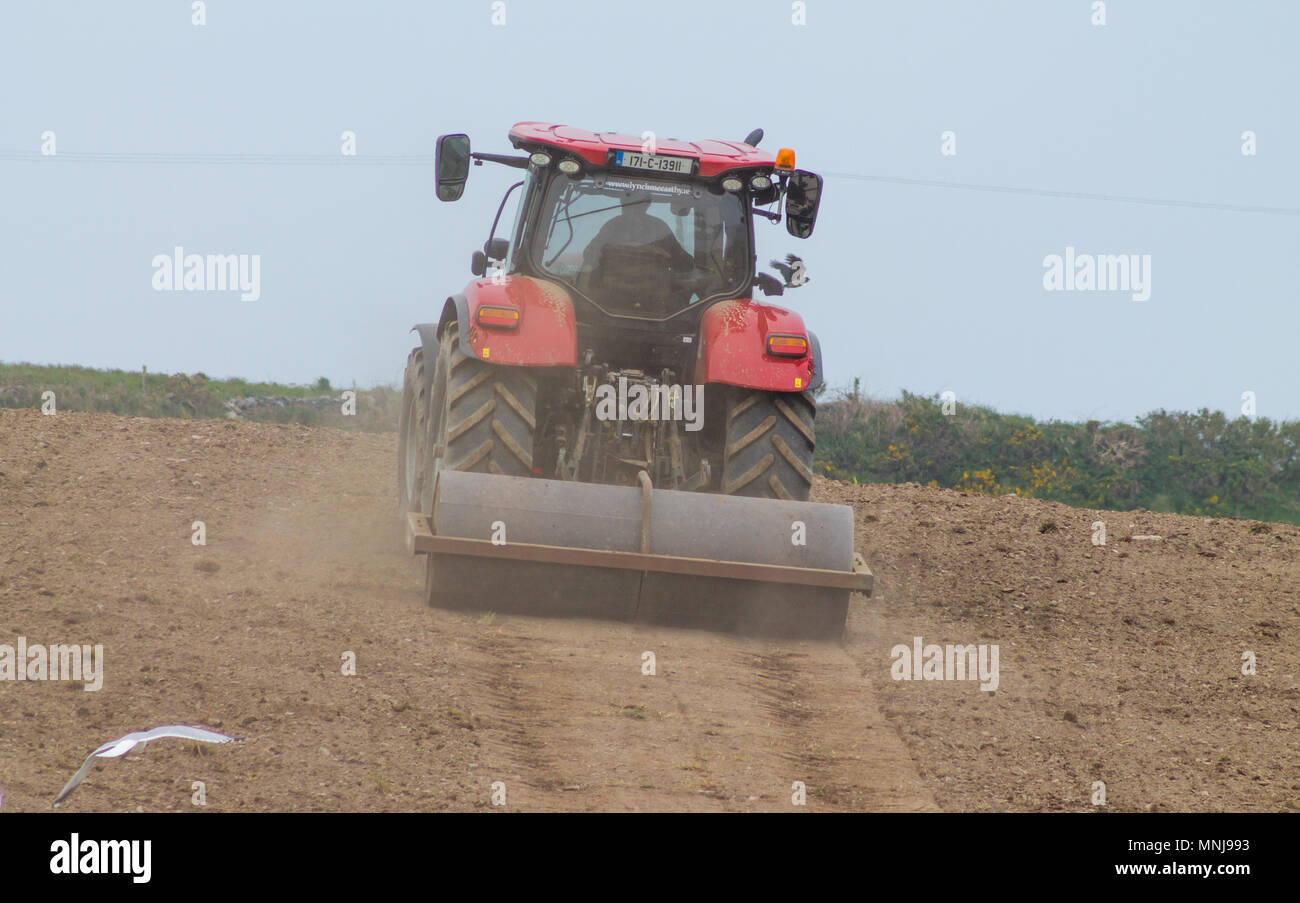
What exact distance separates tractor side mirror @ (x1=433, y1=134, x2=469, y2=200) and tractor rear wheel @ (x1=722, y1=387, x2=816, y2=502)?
176 centimetres

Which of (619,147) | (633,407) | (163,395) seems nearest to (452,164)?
(619,147)

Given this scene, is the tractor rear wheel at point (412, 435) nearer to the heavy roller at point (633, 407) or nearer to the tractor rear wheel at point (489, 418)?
the heavy roller at point (633, 407)

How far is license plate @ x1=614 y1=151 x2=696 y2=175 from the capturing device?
7.14m

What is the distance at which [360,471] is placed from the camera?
11.2 metres

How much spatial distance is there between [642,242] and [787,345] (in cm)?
96

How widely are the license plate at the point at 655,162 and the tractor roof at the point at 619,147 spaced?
3cm

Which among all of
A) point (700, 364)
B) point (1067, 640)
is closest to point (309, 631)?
point (700, 364)

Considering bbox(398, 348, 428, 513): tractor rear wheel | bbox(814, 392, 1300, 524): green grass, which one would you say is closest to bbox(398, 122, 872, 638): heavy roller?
bbox(398, 348, 428, 513): tractor rear wheel

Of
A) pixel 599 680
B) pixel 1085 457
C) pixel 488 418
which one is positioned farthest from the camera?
pixel 1085 457

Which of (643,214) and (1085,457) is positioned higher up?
(643,214)

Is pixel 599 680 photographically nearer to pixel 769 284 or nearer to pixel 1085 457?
pixel 769 284

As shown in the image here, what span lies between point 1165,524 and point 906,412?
792cm

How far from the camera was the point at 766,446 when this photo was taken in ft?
23.0

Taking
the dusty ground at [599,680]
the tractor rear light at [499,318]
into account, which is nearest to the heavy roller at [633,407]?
the tractor rear light at [499,318]
